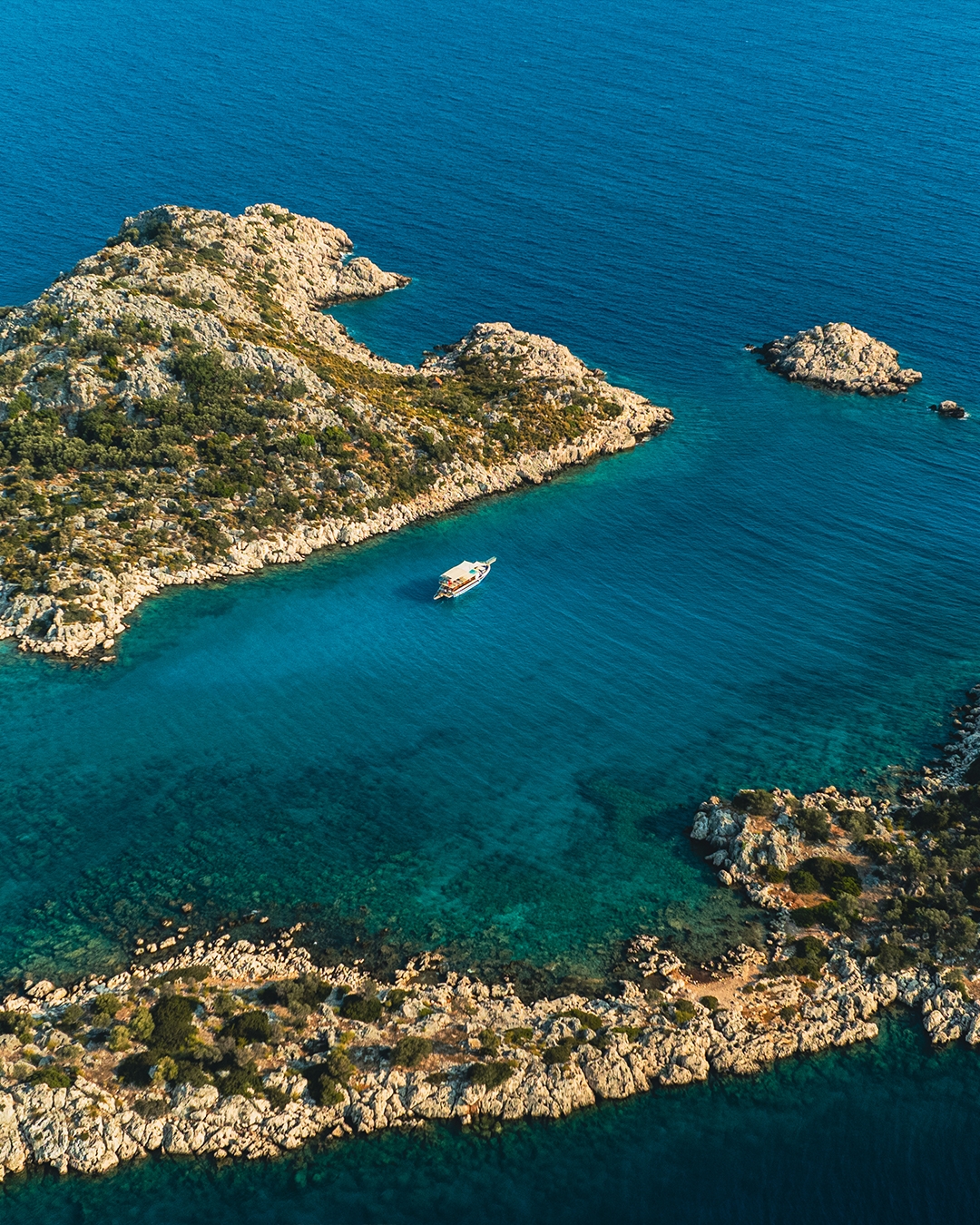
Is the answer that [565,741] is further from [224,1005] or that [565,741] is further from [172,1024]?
[172,1024]

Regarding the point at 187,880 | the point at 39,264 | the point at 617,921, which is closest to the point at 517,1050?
the point at 617,921

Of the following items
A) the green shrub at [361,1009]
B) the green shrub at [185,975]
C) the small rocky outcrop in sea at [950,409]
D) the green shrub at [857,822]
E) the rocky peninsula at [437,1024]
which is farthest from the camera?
the small rocky outcrop in sea at [950,409]

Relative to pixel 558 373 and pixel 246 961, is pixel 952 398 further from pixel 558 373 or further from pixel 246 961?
pixel 246 961

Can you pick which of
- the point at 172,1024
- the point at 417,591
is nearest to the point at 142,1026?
the point at 172,1024

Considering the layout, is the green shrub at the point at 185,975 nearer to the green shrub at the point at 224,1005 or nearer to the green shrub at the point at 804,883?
the green shrub at the point at 224,1005

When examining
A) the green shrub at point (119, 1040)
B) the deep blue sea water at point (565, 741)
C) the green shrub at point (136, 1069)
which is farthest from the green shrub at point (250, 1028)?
the deep blue sea water at point (565, 741)

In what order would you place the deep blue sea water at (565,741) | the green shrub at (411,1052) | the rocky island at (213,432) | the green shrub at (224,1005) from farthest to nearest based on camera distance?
the rocky island at (213,432) → the green shrub at (224,1005) → the green shrub at (411,1052) → the deep blue sea water at (565,741)
